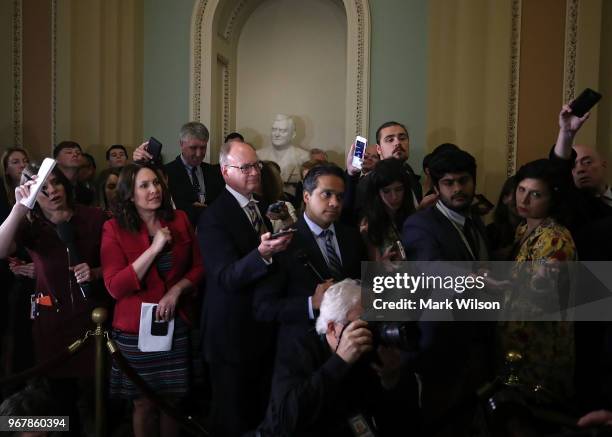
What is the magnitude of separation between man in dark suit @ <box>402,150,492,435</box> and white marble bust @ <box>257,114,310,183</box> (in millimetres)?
3890

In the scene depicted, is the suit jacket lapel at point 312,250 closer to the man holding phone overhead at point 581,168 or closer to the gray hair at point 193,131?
the man holding phone overhead at point 581,168

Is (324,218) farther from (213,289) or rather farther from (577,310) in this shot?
(577,310)

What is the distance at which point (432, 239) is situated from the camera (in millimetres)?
2695

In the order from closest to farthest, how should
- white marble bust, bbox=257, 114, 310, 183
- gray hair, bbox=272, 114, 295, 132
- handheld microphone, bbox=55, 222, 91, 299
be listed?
handheld microphone, bbox=55, 222, 91, 299, white marble bust, bbox=257, 114, 310, 183, gray hair, bbox=272, 114, 295, 132

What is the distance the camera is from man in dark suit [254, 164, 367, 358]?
2.56 m

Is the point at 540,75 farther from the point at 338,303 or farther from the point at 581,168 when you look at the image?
the point at 338,303

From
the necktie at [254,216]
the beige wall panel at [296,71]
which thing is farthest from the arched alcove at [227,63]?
the necktie at [254,216]

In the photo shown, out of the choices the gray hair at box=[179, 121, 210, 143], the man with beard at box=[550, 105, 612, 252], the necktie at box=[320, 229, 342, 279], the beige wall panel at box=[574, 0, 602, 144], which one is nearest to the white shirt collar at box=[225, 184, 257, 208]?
the necktie at box=[320, 229, 342, 279]

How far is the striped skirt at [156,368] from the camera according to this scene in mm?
3000

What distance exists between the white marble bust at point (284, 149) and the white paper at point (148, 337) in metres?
3.76

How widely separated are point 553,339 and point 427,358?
0.53 meters

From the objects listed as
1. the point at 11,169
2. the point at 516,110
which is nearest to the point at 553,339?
the point at 516,110

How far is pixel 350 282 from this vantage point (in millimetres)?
2211

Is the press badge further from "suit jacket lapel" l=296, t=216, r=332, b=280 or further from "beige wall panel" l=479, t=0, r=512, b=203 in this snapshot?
"beige wall panel" l=479, t=0, r=512, b=203
